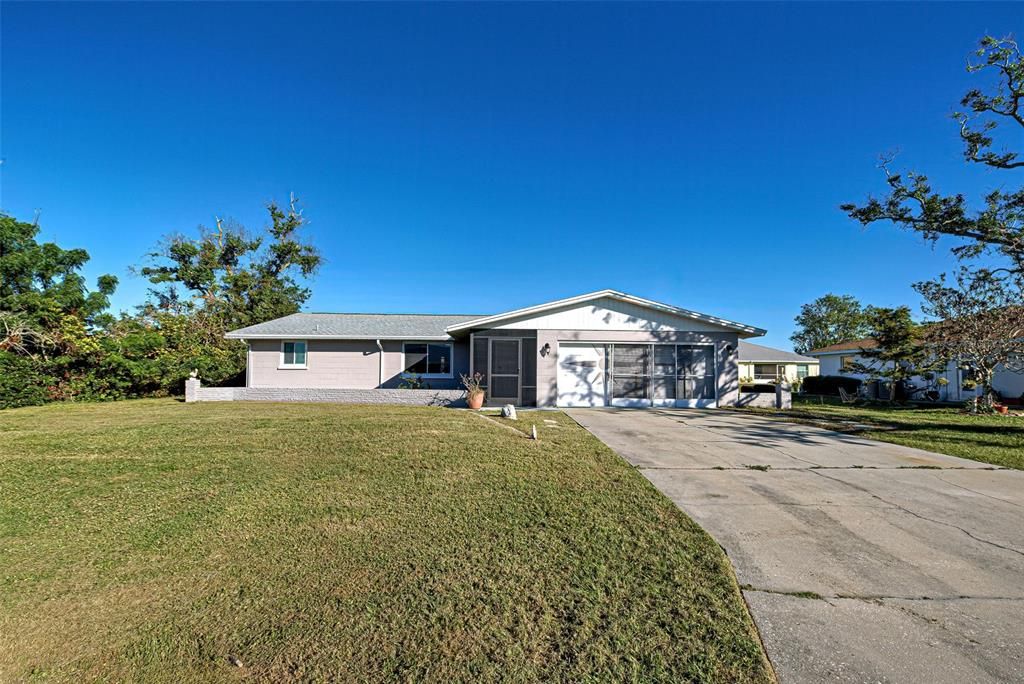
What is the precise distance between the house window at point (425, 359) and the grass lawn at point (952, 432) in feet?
38.5

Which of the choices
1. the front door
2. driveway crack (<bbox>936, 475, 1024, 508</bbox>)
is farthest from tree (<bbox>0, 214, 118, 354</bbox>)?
driveway crack (<bbox>936, 475, 1024, 508</bbox>)

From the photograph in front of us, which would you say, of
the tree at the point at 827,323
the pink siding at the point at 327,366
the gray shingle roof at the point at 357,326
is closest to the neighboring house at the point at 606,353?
the gray shingle roof at the point at 357,326

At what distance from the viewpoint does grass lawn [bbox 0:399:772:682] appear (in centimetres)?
233

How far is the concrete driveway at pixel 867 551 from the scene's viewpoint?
7.86ft

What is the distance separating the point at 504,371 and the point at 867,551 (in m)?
11.7

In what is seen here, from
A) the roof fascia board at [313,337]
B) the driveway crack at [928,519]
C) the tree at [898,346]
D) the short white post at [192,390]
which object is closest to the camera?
the driveway crack at [928,519]

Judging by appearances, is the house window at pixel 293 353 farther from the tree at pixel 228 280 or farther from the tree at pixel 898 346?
the tree at pixel 898 346

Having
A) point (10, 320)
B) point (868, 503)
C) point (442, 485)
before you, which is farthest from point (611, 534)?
point (10, 320)

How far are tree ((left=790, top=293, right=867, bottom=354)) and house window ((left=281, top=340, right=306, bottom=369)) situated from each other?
51066 millimetres

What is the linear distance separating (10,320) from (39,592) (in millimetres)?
17984

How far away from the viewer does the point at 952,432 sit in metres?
10.2

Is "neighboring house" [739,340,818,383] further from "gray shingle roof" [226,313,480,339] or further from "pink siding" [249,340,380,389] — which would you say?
"pink siding" [249,340,380,389]

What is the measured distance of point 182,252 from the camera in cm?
2844

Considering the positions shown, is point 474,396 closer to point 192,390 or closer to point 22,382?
point 192,390
